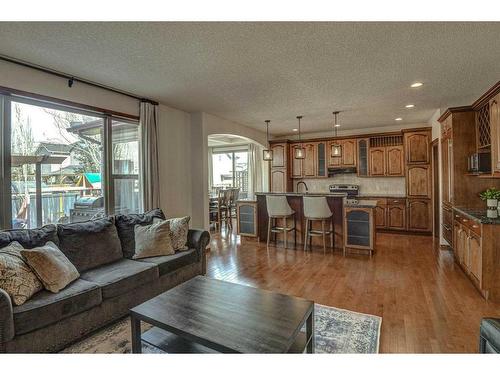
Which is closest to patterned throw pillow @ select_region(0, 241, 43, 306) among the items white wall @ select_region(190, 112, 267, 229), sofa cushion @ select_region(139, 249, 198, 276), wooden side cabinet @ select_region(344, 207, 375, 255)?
sofa cushion @ select_region(139, 249, 198, 276)

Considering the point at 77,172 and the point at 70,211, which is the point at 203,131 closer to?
the point at 77,172

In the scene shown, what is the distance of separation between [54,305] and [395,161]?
22.1ft

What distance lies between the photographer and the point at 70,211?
3484 millimetres

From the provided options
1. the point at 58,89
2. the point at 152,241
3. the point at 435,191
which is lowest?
the point at 152,241

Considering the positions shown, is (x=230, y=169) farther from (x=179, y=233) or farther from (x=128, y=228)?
(x=128, y=228)

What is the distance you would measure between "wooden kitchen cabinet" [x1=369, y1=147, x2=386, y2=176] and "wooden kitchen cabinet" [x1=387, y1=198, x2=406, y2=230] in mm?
742

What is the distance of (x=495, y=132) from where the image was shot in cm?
320

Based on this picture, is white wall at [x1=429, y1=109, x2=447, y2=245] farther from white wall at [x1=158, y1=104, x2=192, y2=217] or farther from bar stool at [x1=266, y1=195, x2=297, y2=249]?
white wall at [x1=158, y1=104, x2=192, y2=217]

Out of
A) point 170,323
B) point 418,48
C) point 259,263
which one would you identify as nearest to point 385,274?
point 259,263

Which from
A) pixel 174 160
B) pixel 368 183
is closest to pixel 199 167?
pixel 174 160

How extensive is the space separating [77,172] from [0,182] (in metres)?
0.87

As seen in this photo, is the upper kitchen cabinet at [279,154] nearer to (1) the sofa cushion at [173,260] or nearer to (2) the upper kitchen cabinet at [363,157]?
(2) the upper kitchen cabinet at [363,157]

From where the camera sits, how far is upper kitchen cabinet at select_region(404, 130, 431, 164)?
588 centimetres

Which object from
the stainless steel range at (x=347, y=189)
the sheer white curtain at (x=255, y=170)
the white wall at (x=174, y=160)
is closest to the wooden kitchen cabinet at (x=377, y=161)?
the stainless steel range at (x=347, y=189)
